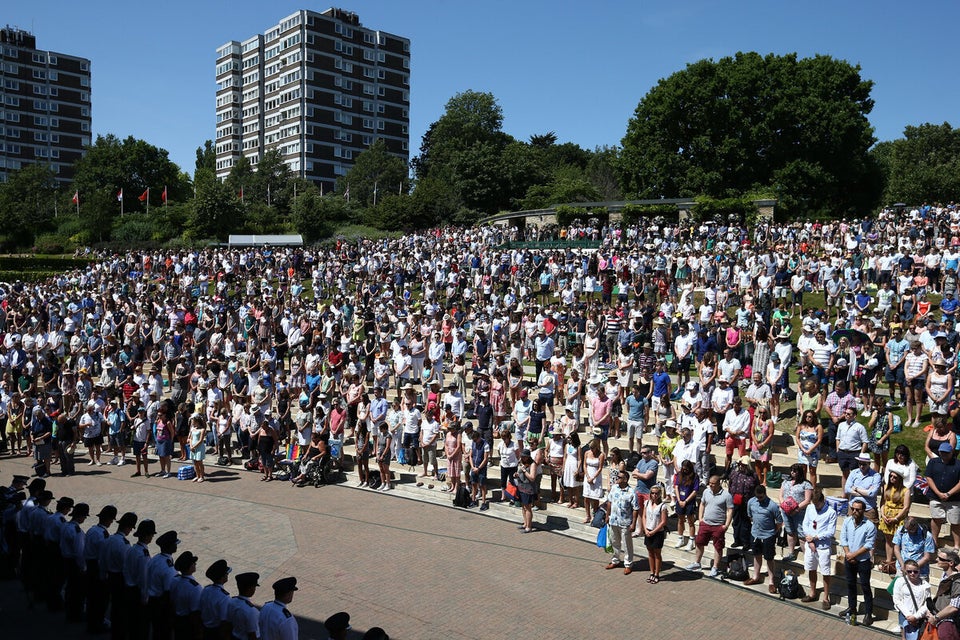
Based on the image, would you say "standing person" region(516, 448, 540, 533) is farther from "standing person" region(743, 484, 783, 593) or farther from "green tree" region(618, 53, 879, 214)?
"green tree" region(618, 53, 879, 214)

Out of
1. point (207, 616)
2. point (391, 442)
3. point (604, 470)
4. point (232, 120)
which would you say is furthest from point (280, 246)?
point (232, 120)

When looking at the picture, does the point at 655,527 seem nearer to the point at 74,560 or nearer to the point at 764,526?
the point at 764,526

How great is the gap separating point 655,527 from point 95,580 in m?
7.35

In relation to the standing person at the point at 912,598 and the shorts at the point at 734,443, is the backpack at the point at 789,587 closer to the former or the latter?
the standing person at the point at 912,598

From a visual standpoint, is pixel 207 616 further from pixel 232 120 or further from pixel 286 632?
pixel 232 120

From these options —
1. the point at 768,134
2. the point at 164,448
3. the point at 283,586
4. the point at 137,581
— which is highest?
the point at 768,134

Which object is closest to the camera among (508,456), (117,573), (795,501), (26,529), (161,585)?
(161,585)

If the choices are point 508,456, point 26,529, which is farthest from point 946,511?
point 26,529

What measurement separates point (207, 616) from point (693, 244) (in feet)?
86.5

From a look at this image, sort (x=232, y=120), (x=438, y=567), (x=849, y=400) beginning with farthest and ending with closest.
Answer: (x=232, y=120)
(x=849, y=400)
(x=438, y=567)

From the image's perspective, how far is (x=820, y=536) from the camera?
10242mm

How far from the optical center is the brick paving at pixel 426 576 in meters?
9.98

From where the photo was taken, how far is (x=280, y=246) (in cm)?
5056

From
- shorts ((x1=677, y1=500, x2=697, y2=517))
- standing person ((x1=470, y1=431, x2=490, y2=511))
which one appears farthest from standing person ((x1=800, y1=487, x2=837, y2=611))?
standing person ((x1=470, y1=431, x2=490, y2=511))
